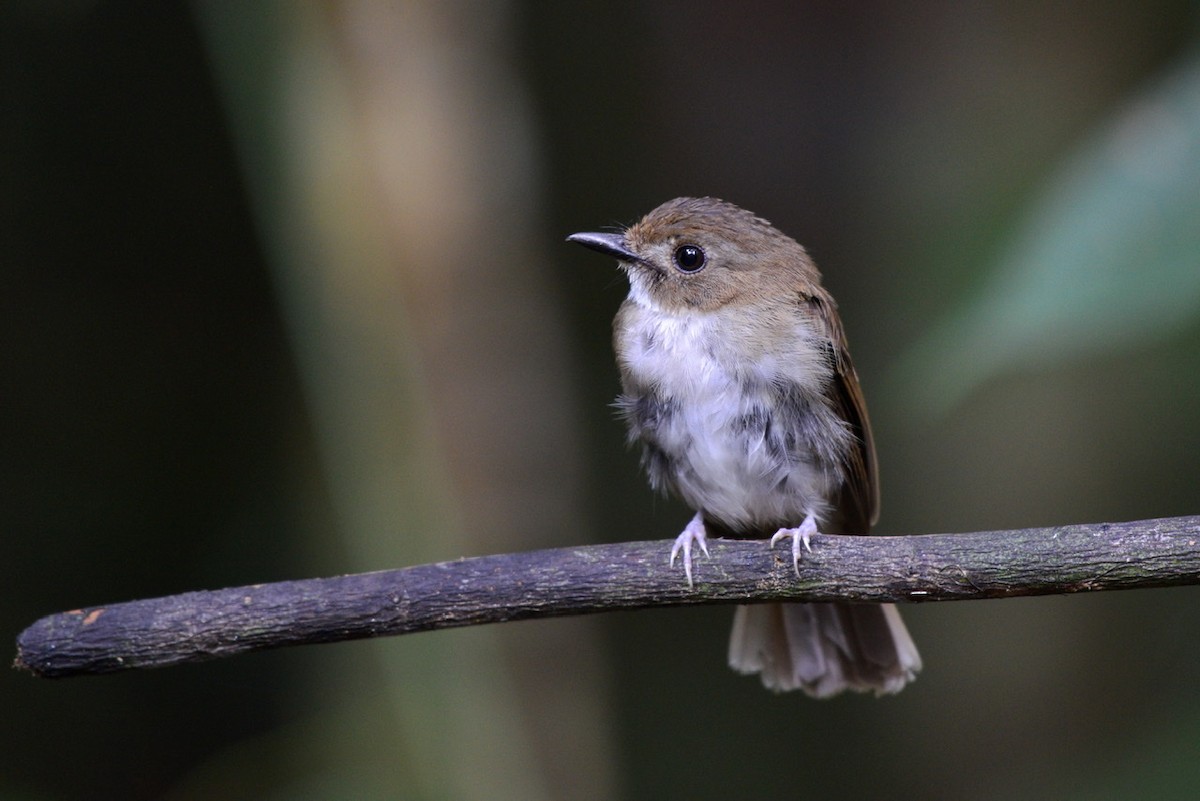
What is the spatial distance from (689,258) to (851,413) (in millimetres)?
623

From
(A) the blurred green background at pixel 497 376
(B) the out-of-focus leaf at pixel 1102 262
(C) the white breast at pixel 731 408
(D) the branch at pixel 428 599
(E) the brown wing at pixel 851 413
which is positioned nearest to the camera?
(B) the out-of-focus leaf at pixel 1102 262

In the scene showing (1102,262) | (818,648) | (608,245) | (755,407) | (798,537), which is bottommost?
(818,648)

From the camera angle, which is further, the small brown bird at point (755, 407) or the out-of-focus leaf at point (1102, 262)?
the small brown bird at point (755, 407)

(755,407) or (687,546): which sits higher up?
(755,407)

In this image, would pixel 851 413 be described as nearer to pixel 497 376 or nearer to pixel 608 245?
pixel 608 245

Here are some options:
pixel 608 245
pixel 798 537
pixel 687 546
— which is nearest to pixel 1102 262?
pixel 798 537

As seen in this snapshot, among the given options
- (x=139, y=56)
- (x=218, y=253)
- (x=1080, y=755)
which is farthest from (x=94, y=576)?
(x=1080, y=755)

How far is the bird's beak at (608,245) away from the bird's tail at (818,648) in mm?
1070

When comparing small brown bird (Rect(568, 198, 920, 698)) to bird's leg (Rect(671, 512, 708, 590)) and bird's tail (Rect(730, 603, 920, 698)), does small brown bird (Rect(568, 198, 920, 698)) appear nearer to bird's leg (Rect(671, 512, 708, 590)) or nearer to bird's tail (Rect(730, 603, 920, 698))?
bird's tail (Rect(730, 603, 920, 698))

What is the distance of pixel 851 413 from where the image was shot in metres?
3.27

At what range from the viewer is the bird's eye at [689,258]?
333 cm

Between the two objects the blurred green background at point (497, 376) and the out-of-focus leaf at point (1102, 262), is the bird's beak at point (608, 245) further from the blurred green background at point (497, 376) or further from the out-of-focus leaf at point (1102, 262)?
the out-of-focus leaf at point (1102, 262)

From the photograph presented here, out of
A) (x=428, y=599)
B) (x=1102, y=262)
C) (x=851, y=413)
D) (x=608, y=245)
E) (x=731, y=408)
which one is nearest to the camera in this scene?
(x=1102, y=262)

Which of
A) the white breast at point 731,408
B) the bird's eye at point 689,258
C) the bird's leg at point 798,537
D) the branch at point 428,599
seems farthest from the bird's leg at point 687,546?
Result: the bird's eye at point 689,258
